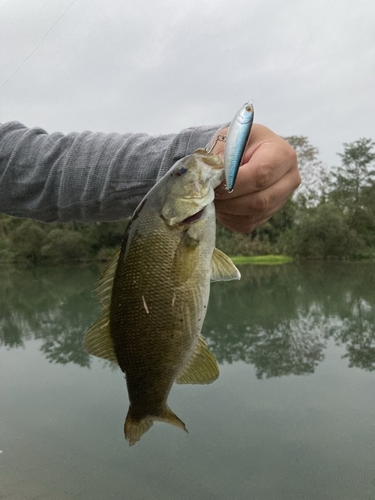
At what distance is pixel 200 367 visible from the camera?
143 cm

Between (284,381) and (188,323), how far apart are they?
42.6 ft

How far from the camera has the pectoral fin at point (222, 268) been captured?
1371mm

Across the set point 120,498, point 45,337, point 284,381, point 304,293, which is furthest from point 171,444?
point 304,293

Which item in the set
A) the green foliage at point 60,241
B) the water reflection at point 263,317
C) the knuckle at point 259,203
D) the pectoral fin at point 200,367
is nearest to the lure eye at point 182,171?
the knuckle at point 259,203

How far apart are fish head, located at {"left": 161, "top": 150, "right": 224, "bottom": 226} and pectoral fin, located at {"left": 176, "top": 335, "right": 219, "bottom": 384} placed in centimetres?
40

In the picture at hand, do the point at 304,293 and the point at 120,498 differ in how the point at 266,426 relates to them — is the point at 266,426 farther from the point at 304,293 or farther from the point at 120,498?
the point at 304,293

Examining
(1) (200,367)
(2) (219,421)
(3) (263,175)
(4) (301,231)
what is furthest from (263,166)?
(4) (301,231)

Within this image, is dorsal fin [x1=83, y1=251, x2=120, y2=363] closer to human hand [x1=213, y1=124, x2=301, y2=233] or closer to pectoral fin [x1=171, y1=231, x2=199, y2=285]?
pectoral fin [x1=171, y1=231, x2=199, y2=285]

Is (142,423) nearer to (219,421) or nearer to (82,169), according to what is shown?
(82,169)

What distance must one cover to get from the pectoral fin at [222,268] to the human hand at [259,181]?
0.57 ft

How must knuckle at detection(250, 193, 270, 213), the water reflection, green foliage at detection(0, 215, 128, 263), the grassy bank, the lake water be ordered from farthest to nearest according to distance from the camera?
green foliage at detection(0, 215, 128, 263), the grassy bank, the water reflection, the lake water, knuckle at detection(250, 193, 270, 213)

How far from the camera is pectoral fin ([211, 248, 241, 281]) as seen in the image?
1.37 m

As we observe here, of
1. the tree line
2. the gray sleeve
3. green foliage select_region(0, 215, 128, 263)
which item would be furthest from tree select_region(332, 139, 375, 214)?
the gray sleeve

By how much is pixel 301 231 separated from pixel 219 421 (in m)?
28.9
